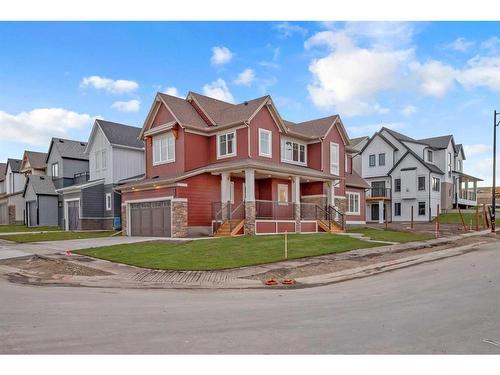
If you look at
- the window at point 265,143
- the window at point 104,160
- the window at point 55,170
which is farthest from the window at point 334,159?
the window at point 55,170

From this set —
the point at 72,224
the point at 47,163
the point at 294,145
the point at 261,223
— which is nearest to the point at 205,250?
the point at 261,223

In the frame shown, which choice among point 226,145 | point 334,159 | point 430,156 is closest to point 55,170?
point 226,145

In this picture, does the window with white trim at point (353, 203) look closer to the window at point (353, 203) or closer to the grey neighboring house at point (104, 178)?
the window at point (353, 203)

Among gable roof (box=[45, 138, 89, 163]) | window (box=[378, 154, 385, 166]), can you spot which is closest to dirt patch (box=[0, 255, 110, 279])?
Answer: gable roof (box=[45, 138, 89, 163])

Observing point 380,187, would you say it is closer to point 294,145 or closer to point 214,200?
point 294,145

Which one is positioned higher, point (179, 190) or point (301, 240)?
point (179, 190)

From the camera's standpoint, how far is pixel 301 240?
795 inches

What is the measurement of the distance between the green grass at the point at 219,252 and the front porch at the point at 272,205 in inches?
151

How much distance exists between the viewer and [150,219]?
26.5 metres

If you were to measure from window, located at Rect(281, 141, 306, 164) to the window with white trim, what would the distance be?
781 cm

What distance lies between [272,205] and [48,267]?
15.7 metres

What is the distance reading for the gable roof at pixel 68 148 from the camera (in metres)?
41.7

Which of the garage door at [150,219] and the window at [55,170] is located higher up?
the window at [55,170]

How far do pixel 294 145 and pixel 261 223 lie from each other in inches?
353
